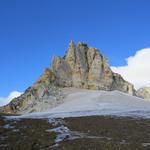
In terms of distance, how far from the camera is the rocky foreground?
25.8 meters

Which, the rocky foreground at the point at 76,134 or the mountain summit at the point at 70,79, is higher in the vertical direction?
the mountain summit at the point at 70,79

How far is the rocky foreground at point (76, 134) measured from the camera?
25.8 m

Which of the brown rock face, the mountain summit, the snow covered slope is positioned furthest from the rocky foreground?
the brown rock face

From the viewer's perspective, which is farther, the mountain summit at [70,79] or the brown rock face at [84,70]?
the brown rock face at [84,70]

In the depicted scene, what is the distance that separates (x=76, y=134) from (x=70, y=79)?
52342mm

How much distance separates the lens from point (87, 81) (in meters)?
83.9

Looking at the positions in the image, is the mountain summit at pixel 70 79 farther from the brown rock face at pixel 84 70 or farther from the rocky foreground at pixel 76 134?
the rocky foreground at pixel 76 134

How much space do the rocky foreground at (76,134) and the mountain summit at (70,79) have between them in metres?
32.8

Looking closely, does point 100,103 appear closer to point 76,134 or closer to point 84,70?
point 84,70

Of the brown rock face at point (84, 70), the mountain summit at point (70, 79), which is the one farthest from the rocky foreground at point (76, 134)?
the brown rock face at point (84, 70)

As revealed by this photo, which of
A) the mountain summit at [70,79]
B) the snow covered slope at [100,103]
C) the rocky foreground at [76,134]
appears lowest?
the rocky foreground at [76,134]

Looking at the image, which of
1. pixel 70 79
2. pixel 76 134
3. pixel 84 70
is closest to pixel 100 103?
pixel 70 79

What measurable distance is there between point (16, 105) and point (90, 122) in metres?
40.1

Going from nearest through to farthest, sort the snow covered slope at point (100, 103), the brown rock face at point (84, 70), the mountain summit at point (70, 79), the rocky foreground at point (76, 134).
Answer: the rocky foreground at point (76, 134) < the snow covered slope at point (100, 103) < the mountain summit at point (70, 79) < the brown rock face at point (84, 70)
